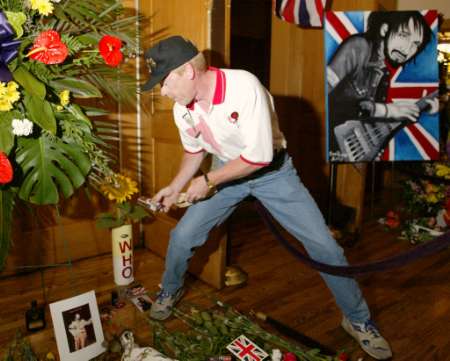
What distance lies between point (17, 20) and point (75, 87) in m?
0.22

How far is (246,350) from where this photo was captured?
1.49 meters

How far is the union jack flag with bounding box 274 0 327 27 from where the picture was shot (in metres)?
3.13

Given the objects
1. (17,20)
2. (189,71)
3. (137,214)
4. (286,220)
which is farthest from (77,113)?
(137,214)

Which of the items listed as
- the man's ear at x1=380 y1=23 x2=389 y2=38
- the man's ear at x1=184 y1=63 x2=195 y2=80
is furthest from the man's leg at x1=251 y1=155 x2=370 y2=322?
the man's ear at x1=380 y1=23 x2=389 y2=38

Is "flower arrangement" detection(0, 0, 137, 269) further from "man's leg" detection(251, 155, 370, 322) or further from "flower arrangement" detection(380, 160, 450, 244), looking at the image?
"flower arrangement" detection(380, 160, 450, 244)

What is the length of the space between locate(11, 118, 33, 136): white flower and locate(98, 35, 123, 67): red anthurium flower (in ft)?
1.01

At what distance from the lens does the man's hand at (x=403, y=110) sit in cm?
265

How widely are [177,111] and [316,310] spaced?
3.85 feet

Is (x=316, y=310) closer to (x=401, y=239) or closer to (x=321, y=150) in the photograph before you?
(x=401, y=239)

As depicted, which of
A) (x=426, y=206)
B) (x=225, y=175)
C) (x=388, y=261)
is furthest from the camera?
(x=426, y=206)

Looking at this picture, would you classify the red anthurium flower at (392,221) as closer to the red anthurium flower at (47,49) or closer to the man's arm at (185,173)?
the man's arm at (185,173)

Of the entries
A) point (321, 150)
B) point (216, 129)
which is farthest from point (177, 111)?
point (321, 150)

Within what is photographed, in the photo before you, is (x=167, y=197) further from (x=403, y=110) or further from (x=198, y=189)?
(x=403, y=110)

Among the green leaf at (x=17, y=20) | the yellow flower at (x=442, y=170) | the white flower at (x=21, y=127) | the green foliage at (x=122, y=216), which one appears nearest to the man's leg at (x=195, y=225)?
the green foliage at (x=122, y=216)
